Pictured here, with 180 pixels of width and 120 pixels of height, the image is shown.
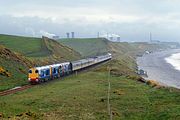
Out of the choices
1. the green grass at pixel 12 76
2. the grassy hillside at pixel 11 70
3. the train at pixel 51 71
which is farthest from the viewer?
the train at pixel 51 71

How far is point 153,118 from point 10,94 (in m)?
21.9

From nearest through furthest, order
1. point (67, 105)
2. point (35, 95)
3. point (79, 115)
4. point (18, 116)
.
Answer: point (18, 116), point (79, 115), point (67, 105), point (35, 95)

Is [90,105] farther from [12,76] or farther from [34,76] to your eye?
[12,76]

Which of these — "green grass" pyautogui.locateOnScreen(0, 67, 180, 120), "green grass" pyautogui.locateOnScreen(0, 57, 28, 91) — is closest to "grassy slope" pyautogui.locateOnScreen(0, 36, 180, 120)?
"green grass" pyautogui.locateOnScreen(0, 67, 180, 120)

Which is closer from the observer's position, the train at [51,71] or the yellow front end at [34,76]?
the yellow front end at [34,76]

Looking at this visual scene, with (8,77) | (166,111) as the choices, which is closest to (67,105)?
(166,111)

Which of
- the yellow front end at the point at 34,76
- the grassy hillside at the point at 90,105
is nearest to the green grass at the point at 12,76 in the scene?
the yellow front end at the point at 34,76

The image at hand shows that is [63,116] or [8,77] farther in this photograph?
[8,77]

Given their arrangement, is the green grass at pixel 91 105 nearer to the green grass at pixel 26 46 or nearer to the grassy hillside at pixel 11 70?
the grassy hillside at pixel 11 70

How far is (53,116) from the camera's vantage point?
32.8 meters

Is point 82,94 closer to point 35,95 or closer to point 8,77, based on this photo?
point 35,95

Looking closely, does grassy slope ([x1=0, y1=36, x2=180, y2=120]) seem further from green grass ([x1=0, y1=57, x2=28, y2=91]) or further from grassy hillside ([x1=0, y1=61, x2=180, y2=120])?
green grass ([x1=0, y1=57, x2=28, y2=91])

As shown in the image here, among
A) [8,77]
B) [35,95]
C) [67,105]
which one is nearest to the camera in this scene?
[67,105]

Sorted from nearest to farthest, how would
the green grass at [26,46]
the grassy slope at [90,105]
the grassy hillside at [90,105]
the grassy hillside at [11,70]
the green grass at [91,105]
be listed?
the grassy hillside at [90,105]
the grassy slope at [90,105]
the green grass at [91,105]
the grassy hillside at [11,70]
the green grass at [26,46]
